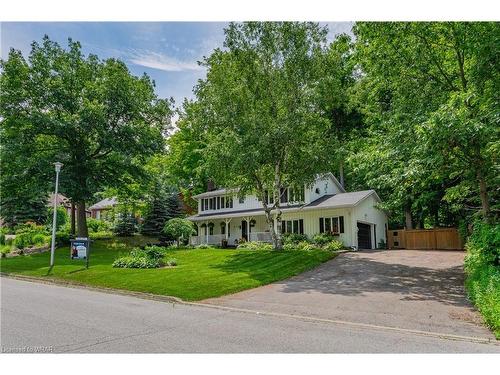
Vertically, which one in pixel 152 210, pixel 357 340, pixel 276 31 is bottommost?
pixel 357 340

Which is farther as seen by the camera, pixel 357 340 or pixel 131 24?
pixel 131 24

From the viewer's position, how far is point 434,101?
44.9ft

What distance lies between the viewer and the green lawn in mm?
12039

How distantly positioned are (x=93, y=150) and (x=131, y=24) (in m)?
24.3

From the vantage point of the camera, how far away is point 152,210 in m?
34.0

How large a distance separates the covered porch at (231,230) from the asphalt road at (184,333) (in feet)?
61.5

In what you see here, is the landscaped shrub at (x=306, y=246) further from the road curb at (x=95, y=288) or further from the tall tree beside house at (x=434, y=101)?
the road curb at (x=95, y=288)

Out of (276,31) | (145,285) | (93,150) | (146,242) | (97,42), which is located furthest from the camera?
(146,242)

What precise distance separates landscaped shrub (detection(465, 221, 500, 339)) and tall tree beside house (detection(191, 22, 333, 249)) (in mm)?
10054

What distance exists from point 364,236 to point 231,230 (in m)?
11.0

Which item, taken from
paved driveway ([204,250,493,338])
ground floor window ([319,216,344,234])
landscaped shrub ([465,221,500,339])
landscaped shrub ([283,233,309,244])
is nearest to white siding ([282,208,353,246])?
ground floor window ([319,216,344,234])

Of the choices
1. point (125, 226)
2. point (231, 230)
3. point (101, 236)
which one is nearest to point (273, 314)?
point (231, 230)

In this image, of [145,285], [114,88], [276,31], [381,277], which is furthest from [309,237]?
[114,88]

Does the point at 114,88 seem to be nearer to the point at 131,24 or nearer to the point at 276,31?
the point at 276,31
